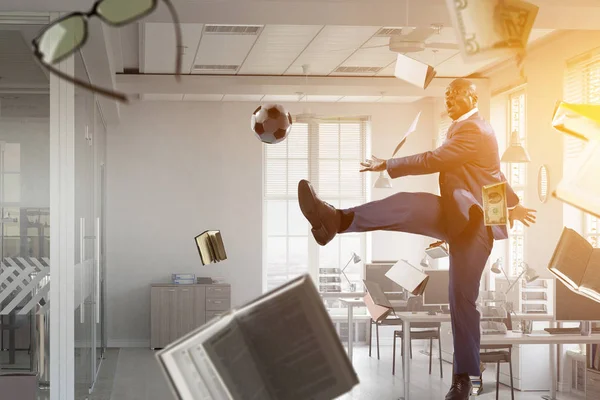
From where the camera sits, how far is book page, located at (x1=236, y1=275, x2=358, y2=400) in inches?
50.6

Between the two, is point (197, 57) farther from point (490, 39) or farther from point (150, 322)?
point (490, 39)

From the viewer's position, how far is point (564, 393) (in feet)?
28.7

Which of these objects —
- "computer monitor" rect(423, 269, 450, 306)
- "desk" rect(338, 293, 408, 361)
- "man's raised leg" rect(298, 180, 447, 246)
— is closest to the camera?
"man's raised leg" rect(298, 180, 447, 246)

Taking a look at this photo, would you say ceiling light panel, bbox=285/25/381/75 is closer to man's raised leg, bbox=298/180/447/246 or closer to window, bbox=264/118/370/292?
window, bbox=264/118/370/292

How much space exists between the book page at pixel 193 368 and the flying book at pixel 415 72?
1.88m

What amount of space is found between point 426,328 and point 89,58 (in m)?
6.67

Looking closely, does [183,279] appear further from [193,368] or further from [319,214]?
[193,368]

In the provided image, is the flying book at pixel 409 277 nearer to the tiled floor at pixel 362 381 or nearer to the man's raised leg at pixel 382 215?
the man's raised leg at pixel 382 215

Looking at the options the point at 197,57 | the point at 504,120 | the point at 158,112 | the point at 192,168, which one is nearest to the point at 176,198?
the point at 192,168

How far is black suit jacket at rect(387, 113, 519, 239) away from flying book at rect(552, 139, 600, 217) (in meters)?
1.15

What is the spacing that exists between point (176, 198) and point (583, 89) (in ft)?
22.2

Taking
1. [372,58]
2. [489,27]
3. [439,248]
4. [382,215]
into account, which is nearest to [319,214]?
[382,215]

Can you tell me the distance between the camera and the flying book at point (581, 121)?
78.1 inches

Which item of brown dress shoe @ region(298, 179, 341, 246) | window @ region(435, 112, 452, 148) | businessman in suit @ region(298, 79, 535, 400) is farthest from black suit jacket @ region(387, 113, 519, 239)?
window @ region(435, 112, 452, 148)
